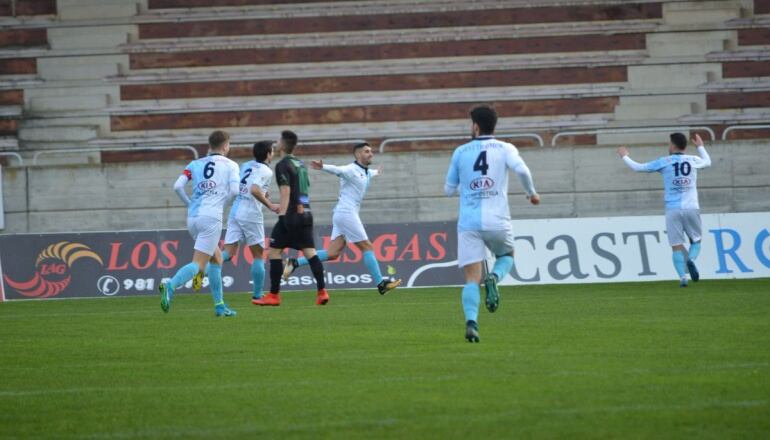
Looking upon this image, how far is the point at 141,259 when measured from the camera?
80.9ft

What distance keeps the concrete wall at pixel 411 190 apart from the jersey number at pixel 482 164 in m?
15.7

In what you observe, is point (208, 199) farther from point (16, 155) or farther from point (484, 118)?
point (16, 155)

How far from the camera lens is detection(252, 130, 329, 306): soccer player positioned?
18.1 meters

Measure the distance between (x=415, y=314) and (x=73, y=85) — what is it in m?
Answer: 17.8

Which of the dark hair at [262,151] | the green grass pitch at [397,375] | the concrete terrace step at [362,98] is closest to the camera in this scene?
the green grass pitch at [397,375]

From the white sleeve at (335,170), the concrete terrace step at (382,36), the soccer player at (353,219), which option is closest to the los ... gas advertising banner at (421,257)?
the soccer player at (353,219)

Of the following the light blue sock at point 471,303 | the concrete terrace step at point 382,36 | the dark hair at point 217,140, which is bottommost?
the light blue sock at point 471,303

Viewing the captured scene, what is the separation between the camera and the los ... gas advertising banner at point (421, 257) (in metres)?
24.4

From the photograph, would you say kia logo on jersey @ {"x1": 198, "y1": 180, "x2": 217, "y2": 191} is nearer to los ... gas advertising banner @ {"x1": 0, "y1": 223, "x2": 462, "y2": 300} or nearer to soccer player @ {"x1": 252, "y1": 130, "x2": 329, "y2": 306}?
soccer player @ {"x1": 252, "y1": 130, "x2": 329, "y2": 306}

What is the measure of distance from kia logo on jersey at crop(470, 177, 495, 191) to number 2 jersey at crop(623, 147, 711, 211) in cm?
1017

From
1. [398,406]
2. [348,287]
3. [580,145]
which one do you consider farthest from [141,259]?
[398,406]

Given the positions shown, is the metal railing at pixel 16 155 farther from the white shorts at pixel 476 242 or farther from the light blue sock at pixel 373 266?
the white shorts at pixel 476 242

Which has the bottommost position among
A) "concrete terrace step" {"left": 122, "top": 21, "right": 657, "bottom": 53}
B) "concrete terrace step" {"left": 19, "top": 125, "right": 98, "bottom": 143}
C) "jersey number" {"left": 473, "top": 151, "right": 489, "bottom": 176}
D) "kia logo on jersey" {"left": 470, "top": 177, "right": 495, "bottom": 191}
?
"kia logo on jersey" {"left": 470, "top": 177, "right": 495, "bottom": 191}

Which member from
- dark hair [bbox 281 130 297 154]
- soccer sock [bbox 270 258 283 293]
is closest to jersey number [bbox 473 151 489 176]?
dark hair [bbox 281 130 297 154]
